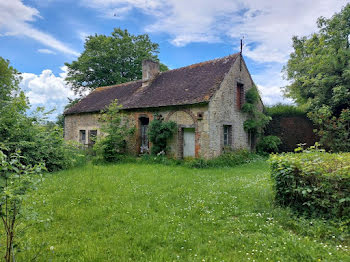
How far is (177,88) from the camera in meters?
13.7

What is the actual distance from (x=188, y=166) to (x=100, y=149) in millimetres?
5117

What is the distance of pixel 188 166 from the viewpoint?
10922 mm

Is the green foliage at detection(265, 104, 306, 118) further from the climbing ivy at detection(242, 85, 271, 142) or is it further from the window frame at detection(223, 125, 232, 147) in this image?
the window frame at detection(223, 125, 232, 147)

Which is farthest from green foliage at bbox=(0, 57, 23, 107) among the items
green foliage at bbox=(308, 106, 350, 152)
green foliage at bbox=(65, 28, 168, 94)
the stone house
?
green foliage at bbox=(308, 106, 350, 152)

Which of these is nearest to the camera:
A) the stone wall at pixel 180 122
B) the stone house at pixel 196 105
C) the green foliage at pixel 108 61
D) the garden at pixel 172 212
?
the garden at pixel 172 212

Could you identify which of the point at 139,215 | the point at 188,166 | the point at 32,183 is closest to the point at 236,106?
the point at 188,166

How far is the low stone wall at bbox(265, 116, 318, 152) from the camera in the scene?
48.4 feet

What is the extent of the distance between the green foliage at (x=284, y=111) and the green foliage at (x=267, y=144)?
194cm

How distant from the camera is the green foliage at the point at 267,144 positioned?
46.8ft

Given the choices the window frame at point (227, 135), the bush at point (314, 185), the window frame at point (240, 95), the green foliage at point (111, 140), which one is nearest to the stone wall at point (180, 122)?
the green foliage at point (111, 140)

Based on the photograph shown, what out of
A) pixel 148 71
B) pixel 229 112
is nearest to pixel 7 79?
pixel 148 71

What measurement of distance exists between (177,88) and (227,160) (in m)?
5.47

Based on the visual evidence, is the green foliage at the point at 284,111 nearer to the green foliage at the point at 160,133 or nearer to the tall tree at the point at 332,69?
the tall tree at the point at 332,69

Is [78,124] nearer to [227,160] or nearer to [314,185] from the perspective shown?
[227,160]
